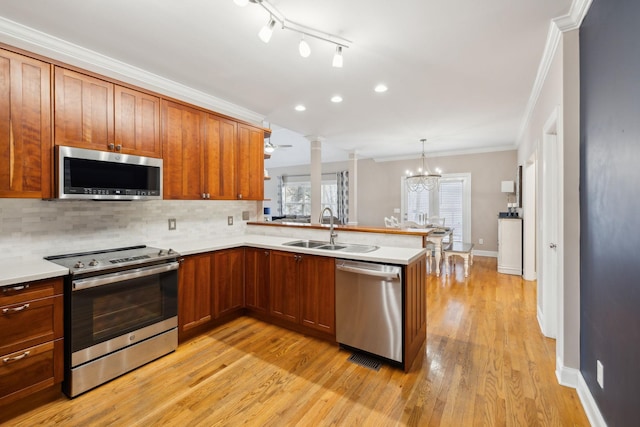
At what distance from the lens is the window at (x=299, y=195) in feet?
33.1

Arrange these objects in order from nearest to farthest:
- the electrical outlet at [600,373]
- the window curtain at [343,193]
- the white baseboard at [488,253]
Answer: the electrical outlet at [600,373] < the white baseboard at [488,253] < the window curtain at [343,193]

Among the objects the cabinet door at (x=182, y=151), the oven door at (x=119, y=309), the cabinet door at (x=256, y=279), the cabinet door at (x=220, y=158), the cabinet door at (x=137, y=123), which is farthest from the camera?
the cabinet door at (x=220, y=158)

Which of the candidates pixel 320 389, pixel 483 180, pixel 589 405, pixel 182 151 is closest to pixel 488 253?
pixel 483 180

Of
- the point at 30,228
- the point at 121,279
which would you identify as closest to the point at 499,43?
the point at 121,279

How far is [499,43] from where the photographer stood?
244 cm

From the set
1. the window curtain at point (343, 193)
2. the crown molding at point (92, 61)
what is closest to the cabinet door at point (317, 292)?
the crown molding at point (92, 61)

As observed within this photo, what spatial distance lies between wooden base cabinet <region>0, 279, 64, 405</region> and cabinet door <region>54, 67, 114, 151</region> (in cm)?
112

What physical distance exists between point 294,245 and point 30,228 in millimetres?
2184

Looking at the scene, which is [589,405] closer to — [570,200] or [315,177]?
[570,200]

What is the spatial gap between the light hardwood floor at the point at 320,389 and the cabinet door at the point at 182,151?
1.51 meters

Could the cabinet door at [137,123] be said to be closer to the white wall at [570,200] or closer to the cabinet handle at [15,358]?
the cabinet handle at [15,358]

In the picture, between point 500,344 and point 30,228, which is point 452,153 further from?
point 30,228

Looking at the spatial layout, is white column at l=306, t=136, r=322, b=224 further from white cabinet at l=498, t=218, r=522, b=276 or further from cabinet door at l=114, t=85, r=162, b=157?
white cabinet at l=498, t=218, r=522, b=276

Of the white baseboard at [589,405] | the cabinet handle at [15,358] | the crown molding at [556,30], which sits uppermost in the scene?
the crown molding at [556,30]
